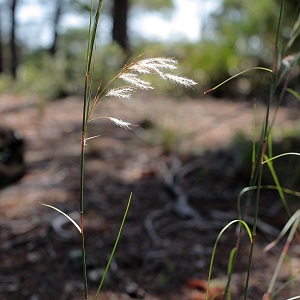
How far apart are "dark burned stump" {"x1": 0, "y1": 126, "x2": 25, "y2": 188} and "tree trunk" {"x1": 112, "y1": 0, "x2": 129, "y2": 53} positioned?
6.30 meters

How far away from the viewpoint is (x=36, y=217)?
250cm

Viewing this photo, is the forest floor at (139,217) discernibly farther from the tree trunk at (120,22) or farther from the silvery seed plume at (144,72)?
the tree trunk at (120,22)

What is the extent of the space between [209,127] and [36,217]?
2.71 m

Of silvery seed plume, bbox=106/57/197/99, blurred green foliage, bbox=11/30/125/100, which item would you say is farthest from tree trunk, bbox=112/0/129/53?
silvery seed plume, bbox=106/57/197/99

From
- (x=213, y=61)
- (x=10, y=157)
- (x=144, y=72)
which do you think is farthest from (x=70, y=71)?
(x=144, y=72)

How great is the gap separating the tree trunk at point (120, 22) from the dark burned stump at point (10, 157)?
20.7 feet

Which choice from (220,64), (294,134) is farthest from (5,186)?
(220,64)

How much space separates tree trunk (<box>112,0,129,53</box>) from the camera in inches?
361

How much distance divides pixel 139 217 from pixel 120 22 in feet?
24.1

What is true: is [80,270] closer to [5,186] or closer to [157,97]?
[5,186]

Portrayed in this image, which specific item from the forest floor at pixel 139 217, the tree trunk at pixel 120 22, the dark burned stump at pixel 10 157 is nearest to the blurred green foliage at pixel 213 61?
the tree trunk at pixel 120 22

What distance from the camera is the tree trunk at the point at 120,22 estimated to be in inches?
361

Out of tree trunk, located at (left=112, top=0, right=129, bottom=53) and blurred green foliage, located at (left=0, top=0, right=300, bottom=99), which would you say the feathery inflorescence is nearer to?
blurred green foliage, located at (left=0, top=0, right=300, bottom=99)

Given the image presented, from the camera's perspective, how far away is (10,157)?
319 cm
